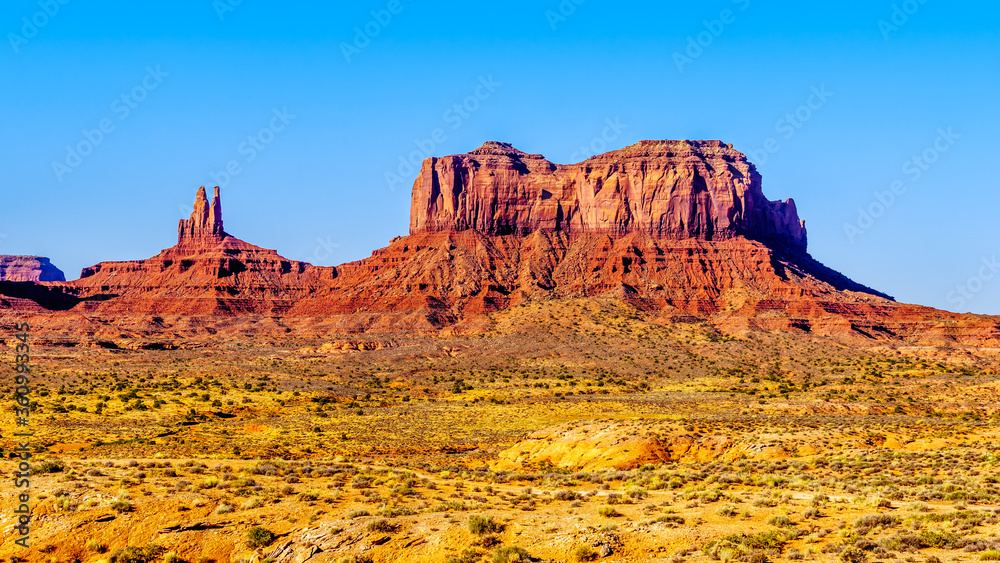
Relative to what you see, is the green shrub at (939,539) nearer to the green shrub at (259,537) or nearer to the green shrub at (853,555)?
the green shrub at (853,555)

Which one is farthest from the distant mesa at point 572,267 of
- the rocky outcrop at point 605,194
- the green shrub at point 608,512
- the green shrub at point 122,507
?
the green shrub at point 122,507

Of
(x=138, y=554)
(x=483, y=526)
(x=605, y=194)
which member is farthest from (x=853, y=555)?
(x=605, y=194)

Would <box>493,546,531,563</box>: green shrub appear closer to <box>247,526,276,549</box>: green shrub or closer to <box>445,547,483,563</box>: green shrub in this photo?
<box>445,547,483,563</box>: green shrub

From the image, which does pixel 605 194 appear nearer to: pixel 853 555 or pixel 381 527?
pixel 381 527

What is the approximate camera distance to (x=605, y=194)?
16350cm

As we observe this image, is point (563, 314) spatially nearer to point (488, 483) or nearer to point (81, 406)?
point (81, 406)

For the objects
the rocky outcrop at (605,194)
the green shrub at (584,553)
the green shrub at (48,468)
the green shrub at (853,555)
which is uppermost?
the rocky outcrop at (605,194)

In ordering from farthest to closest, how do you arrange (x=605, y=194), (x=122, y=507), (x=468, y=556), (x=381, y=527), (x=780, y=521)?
(x=605, y=194) → (x=122, y=507) → (x=381, y=527) → (x=780, y=521) → (x=468, y=556)

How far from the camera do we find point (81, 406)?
6488 centimetres

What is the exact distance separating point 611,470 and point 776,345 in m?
91.3

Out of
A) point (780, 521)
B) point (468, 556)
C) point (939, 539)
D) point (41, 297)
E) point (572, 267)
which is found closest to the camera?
point (939, 539)

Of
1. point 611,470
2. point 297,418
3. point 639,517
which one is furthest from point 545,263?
point 639,517

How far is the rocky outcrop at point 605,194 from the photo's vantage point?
161 meters

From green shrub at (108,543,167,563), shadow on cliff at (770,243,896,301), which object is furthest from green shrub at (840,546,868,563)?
shadow on cliff at (770,243,896,301)
